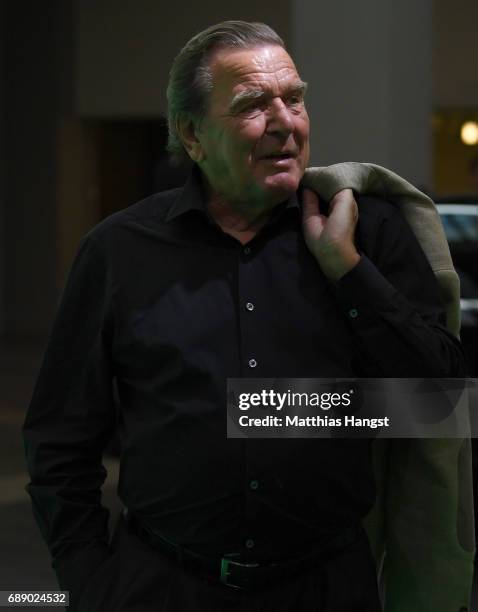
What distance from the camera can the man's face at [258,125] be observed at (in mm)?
2412

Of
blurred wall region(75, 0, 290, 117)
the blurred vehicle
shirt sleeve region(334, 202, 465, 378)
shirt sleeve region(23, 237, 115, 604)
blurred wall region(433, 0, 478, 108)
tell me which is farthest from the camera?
blurred wall region(75, 0, 290, 117)

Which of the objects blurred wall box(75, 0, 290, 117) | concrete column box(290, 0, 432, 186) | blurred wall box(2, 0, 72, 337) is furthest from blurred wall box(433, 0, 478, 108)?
concrete column box(290, 0, 432, 186)

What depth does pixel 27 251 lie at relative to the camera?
60.3ft

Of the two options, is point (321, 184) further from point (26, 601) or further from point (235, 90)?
point (26, 601)

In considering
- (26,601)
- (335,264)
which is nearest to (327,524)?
(335,264)

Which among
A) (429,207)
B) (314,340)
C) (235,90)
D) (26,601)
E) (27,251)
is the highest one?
(235,90)

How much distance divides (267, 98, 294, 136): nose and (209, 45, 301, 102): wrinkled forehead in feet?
0.08

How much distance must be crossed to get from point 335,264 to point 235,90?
0.35 metres

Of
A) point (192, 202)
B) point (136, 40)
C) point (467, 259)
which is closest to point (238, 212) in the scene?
point (192, 202)

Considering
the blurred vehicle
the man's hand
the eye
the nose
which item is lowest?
the blurred vehicle

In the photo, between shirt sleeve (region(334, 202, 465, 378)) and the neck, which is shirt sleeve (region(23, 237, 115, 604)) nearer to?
the neck

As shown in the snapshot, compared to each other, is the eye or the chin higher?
the eye

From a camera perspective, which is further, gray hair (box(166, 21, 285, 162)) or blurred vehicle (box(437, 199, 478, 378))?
blurred vehicle (box(437, 199, 478, 378))

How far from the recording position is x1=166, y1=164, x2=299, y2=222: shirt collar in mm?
2461
